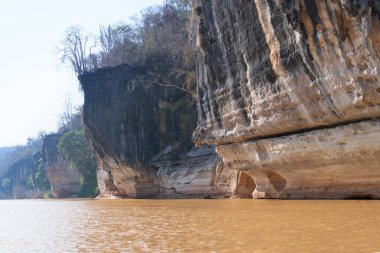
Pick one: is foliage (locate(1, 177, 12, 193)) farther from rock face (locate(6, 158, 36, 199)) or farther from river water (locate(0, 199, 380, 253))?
river water (locate(0, 199, 380, 253))

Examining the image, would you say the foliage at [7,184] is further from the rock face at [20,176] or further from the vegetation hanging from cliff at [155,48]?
the vegetation hanging from cliff at [155,48]

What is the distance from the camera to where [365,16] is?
8.54m

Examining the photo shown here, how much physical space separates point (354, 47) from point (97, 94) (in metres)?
22.4

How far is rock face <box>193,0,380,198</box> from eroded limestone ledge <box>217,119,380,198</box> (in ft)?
0.10

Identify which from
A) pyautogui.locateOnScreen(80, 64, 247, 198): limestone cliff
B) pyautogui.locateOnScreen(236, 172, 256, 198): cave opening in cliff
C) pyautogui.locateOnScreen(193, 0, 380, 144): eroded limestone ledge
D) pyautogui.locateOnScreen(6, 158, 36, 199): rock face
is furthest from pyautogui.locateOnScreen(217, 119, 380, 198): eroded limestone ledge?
pyautogui.locateOnScreen(6, 158, 36, 199): rock face

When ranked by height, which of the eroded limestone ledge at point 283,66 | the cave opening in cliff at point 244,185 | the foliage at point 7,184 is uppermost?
the eroded limestone ledge at point 283,66

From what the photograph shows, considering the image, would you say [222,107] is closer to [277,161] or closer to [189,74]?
[277,161]

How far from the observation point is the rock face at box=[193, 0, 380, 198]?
9.23 m

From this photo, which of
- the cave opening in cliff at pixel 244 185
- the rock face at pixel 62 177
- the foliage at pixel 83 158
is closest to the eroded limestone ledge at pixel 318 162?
the cave opening in cliff at pixel 244 185

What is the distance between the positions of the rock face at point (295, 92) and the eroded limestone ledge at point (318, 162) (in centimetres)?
3

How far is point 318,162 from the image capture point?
1158cm

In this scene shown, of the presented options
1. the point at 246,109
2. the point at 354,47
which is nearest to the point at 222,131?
the point at 246,109

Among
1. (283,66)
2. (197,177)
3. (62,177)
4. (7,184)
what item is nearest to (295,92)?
(283,66)

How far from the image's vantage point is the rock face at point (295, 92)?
923cm
